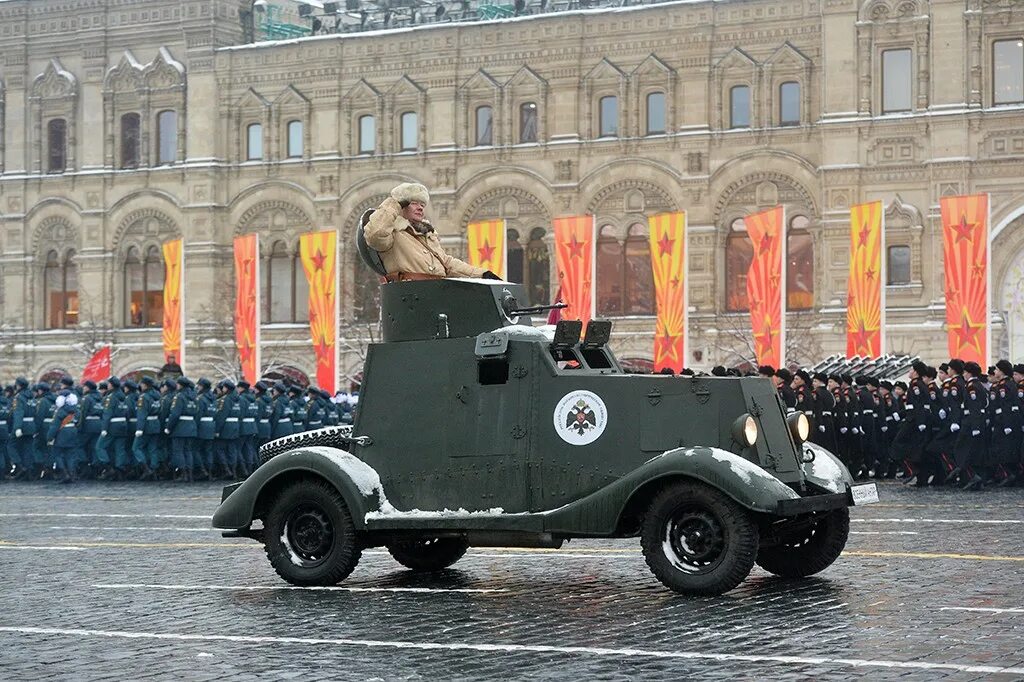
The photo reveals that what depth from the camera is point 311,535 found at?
13148 mm

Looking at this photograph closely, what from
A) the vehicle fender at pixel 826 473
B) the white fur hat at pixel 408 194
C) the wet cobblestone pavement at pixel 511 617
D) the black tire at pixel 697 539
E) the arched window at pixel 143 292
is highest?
the arched window at pixel 143 292

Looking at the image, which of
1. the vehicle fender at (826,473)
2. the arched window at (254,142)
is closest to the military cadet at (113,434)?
the vehicle fender at (826,473)

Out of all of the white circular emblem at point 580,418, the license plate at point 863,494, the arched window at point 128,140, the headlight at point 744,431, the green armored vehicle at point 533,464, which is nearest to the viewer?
the green armored vehicle at point 533,464

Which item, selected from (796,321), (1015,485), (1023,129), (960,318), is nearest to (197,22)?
(796,321)

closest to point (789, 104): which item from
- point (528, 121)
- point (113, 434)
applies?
point (528, 121)

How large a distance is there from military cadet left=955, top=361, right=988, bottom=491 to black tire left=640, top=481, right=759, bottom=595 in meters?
13.0

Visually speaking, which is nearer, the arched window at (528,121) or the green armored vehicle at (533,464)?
Answer: the green armored vehicle at (533,464)

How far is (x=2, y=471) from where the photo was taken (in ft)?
99.7

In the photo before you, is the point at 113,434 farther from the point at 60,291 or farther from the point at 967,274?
the point at 60,291

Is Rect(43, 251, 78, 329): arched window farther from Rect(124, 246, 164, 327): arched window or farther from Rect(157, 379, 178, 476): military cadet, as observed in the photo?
Rect(157, 379, 178, 476): military cadet

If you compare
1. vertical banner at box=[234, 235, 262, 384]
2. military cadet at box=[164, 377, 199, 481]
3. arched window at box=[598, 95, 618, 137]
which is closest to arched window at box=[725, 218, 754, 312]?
arched window at box=[598, 95, 618, 137]

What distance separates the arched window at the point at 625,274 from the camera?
155 feet

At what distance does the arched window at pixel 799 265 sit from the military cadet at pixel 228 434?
1974 cm

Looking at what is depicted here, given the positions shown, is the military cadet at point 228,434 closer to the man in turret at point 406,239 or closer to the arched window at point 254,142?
the man in turret at point 406,239
